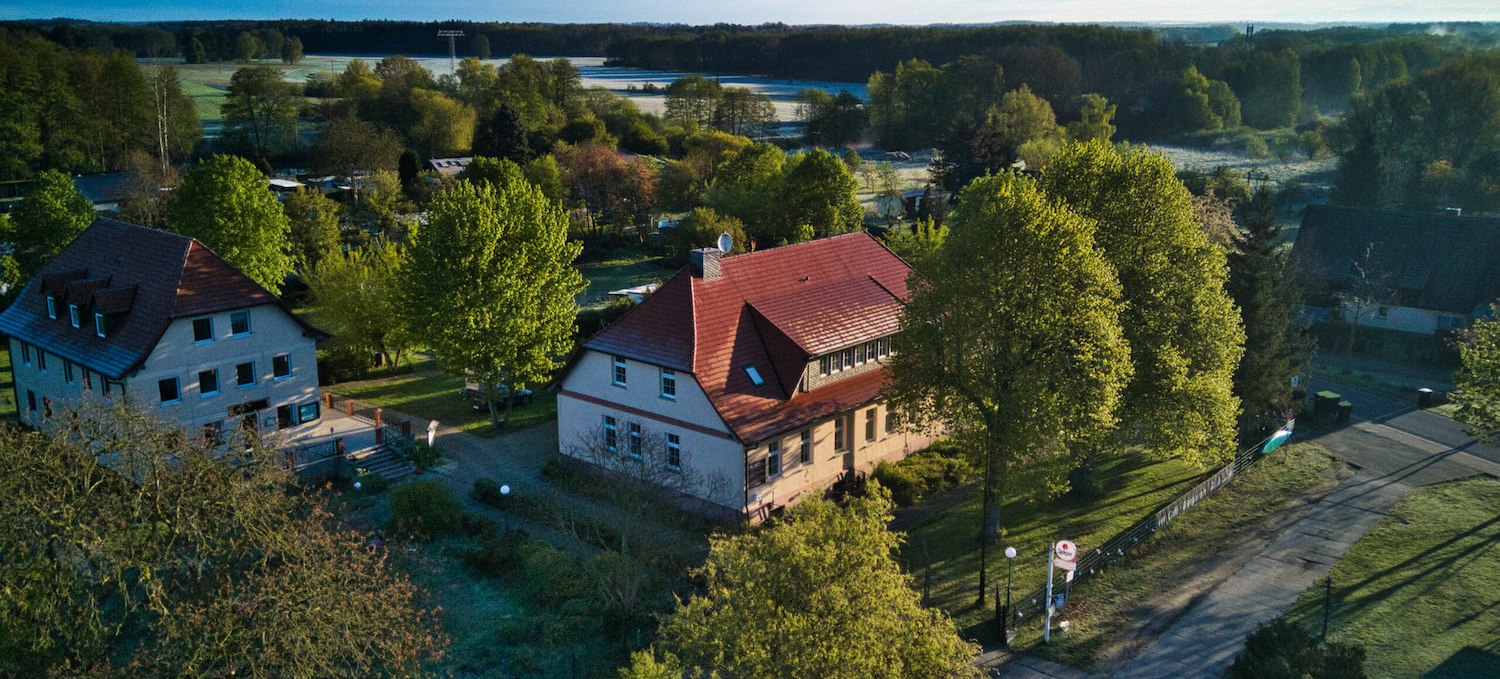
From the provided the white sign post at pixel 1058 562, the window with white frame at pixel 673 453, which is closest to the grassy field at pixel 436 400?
the window with white frame at pixel 673 453

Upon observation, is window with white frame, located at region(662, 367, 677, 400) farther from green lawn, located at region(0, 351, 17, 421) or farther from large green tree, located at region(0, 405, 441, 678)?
green lawn, located at region(0, 351, 17, 421)

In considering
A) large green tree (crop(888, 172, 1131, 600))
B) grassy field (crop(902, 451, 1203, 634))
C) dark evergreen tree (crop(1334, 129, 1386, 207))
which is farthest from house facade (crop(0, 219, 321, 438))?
dark evergreen tree (crop(1334, 129, 1386, 207))

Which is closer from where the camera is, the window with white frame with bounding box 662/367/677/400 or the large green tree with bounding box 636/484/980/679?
the large green tree with bounding box 636/484/980/679

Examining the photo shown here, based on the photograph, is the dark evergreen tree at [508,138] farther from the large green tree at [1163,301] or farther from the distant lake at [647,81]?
the large green tree at [1163,301]

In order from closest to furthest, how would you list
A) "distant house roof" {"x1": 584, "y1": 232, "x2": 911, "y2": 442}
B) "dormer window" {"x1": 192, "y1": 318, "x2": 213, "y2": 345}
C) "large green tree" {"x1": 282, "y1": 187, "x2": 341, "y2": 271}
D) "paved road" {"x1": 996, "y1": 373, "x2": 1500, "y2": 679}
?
"paved road" {"x1": 996, "y1": 373, "x2": 1500, "y2": 679}, "distant house roof" {"x1": 584, "y1": 232, "x2": 911, "y2": 442}, "dormer window" {"x1": 192, "y1": 318, "x2": 213, "y2": 345}, "large green tree" {"x1": 282, "y1": 187, "x2": 341, "y2": 271}

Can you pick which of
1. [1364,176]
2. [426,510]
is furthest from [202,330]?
[1364,176]

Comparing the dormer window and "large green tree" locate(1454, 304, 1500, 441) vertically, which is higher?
the dormer window

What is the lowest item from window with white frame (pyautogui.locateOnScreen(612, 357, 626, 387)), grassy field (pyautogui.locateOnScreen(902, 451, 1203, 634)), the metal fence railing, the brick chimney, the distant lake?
grassy field (pyautogui.locateOnScreen(902, 451, 1203, 634))

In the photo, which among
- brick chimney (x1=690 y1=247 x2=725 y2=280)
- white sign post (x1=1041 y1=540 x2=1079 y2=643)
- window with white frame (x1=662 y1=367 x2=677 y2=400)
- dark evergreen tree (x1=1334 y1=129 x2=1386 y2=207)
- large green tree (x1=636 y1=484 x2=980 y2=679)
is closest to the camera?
large green tree (x1=636 y1=484 x2=980 y2=679)

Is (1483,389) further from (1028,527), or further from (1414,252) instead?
(1414,252)
